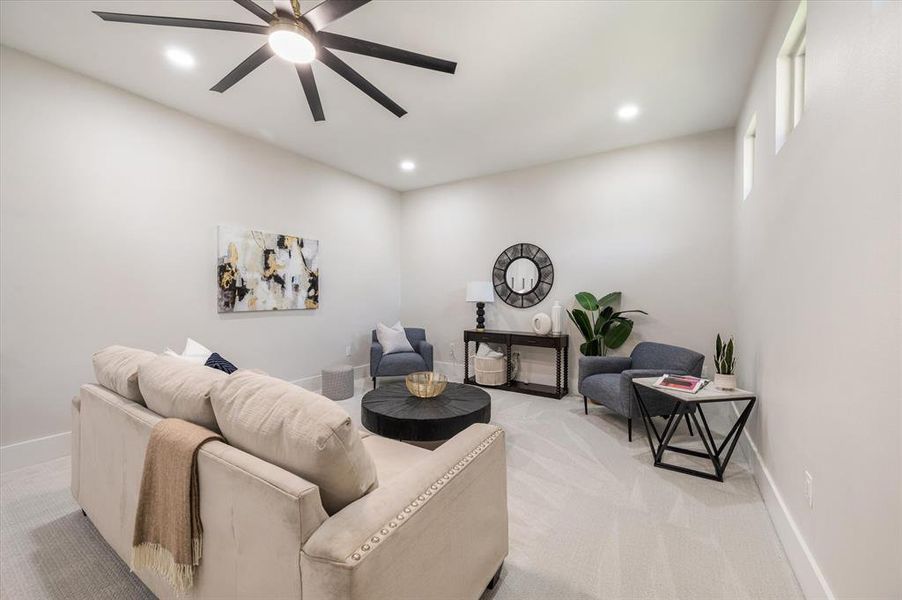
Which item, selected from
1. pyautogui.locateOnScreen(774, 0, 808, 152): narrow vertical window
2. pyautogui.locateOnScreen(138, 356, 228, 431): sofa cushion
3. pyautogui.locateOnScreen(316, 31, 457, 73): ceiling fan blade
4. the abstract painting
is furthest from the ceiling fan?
the abstract painting

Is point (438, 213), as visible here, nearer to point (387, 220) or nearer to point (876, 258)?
point (387, 220)

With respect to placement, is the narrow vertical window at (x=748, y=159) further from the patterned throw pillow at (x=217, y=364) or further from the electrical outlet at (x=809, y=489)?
the patterned throw pillow at (x=217, y=364)

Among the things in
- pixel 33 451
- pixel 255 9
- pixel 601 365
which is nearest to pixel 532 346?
pixel 601 365

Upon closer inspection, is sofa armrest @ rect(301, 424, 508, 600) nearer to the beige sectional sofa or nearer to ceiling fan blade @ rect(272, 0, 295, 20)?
the beige sectional sofa

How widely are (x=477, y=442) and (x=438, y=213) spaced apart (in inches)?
185

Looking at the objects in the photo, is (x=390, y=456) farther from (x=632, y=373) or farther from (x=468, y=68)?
(x=468, y=68)

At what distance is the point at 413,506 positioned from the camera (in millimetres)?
1006

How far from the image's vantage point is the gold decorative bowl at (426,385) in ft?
8.63

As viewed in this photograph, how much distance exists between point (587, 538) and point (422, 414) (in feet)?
3.63

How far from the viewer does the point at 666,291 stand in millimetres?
4027

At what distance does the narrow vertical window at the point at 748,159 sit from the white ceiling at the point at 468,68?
39cm

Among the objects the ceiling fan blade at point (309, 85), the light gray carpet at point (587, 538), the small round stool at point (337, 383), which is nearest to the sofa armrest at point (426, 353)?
the small round stool at point (337, 383)

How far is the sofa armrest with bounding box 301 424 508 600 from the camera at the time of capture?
0.82m

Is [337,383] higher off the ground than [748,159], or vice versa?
[748,159]
